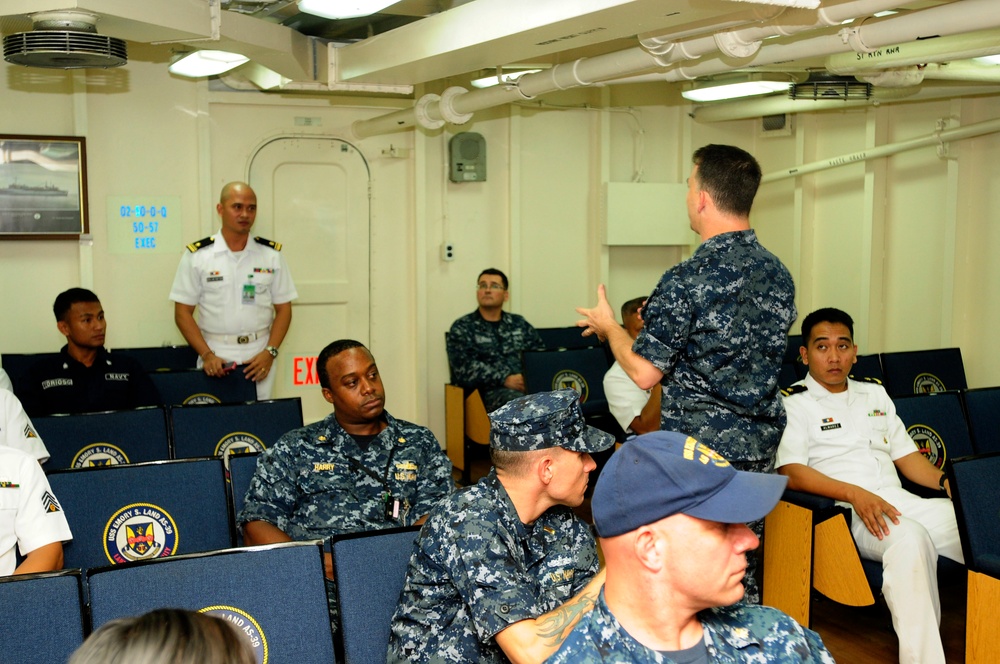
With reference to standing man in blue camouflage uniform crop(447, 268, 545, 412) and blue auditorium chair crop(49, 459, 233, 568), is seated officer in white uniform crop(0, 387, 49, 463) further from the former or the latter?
standing man in blue camouflage uniform crop(447, 268, 545, 412)

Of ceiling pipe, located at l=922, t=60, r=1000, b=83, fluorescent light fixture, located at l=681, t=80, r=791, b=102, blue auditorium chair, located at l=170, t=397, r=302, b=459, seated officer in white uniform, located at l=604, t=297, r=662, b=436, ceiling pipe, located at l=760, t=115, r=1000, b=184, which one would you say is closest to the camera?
blue auditorium chair, located at l=170, t=397, r=302, b=459

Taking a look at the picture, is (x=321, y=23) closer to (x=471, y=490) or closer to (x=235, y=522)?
(x=235, y=522)

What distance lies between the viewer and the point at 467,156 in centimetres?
702

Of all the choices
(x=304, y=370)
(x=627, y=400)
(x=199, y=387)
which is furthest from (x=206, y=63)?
(x=627, y=400)

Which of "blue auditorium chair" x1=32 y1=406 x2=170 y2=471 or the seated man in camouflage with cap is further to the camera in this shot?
"blue auditorium chair" x1=32 y1=406 x2=170 y2=471

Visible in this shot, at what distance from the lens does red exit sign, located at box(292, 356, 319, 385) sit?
683 cm

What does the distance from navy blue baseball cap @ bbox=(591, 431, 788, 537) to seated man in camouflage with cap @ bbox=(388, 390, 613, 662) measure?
50 centimetres

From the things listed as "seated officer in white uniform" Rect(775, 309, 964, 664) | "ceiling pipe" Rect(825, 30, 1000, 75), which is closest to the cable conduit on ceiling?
"ceiling pipe" Rect(825, 30, 1000, 75)

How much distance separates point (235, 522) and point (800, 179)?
17.9 ft

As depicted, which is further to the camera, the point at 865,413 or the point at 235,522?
the point at 865,413

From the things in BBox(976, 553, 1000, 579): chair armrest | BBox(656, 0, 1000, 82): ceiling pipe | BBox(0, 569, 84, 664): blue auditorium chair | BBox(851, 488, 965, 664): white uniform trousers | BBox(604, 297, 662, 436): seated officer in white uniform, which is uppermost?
BBox(656, 0, 1000, 82): ceiling pipe

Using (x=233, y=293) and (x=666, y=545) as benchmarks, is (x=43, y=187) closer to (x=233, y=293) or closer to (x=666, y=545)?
(x=233, y=293)

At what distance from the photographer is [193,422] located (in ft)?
13.3

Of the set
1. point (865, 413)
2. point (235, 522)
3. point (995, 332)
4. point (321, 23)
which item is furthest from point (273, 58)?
point (995, 332)
